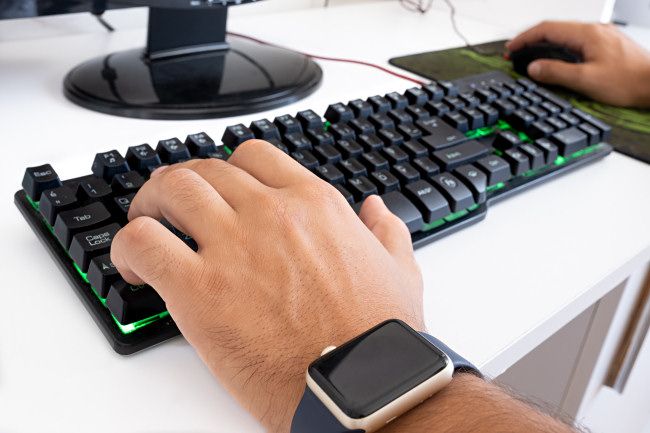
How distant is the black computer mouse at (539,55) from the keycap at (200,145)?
59 centimetres

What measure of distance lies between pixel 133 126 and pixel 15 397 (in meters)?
0.36

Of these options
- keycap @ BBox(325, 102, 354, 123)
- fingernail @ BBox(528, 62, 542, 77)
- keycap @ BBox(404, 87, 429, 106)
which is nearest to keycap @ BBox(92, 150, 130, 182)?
keycap @ BBox(325, 102, 354, 123)

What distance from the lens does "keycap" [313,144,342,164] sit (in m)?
0.51

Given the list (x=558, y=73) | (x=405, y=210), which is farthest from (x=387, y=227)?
(x=558, y=73)

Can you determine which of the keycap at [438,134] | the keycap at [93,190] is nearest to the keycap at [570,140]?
the keycap at [438,134]

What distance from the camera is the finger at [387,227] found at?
0.43 m

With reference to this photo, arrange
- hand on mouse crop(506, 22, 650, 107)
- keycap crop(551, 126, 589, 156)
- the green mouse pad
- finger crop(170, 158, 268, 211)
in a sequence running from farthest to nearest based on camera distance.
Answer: hand on mouse crop(506, 22, 650, 107)
the green mouse pad
keycap crop(551, 126, 589, 156)
finger crop(170, 158, 268, 211)

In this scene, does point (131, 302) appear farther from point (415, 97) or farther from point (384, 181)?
point (415, 97)

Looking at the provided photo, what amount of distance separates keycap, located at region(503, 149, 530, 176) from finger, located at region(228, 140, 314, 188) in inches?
8.8

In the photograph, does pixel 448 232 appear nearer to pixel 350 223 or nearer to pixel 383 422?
pixel 350 223

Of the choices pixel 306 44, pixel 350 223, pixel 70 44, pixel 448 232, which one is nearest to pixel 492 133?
pixel 448 232

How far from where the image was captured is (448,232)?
1.65 ft

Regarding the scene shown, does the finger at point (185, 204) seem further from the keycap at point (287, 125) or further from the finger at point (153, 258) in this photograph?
the keycap at point (287, 125)

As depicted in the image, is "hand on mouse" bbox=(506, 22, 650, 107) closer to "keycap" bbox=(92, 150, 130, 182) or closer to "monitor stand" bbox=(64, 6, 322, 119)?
"monitor stand" bbox=(64, 6, 322, 119)
